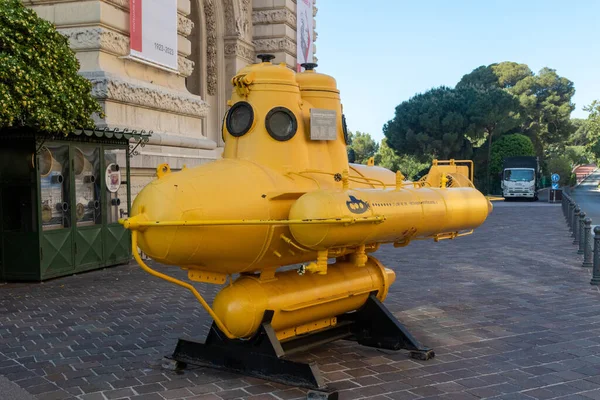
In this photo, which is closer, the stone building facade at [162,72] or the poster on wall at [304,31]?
the stone building facade at [162,72]

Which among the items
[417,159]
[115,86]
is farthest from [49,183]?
[417,159]

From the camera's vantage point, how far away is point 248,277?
234 inches

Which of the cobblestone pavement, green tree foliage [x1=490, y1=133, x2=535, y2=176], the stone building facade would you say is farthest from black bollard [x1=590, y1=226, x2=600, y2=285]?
green tree foliage [x1=490, y1=133, x2=535, y2=176]

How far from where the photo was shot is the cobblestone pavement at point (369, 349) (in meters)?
5.61

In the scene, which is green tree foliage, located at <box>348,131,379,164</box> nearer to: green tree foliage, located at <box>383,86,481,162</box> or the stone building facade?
green tree foliage, located at <box>383,86,481,162</box>

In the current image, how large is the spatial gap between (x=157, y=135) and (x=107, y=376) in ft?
31.1

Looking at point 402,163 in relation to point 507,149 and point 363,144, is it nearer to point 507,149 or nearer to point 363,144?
point 507,149

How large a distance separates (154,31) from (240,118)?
31.0 feet

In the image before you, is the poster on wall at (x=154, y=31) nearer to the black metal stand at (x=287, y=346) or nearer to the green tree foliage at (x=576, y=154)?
the black metal stand at (x=287, y=346)

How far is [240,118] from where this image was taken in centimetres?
611

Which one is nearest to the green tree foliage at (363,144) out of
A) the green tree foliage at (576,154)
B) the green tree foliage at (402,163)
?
the green tree foliage at (402,163)

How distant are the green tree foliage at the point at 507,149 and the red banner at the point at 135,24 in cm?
4387

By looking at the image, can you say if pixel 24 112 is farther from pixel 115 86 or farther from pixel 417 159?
pixel 417 159

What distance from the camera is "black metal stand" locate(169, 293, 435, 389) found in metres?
5.51
